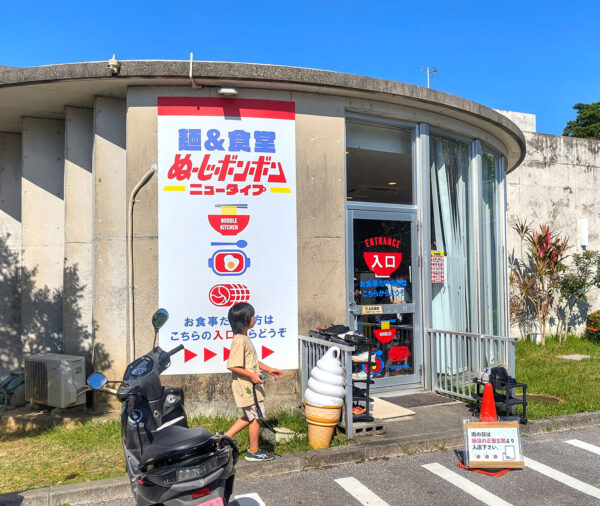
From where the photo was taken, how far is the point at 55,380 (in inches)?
255

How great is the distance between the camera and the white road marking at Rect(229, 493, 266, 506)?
4082mm

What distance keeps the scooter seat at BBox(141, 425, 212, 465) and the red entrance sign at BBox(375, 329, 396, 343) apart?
4334mm

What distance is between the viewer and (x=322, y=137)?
6766mm

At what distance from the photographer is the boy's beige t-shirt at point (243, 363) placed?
15.0 feet

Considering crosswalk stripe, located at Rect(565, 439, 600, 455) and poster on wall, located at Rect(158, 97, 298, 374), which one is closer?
crosswalk stripe, located at Rect(565, 439, 600, 455)

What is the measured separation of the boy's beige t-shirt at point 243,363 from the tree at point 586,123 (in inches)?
1395

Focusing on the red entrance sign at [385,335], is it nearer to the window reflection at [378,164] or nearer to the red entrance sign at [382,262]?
the red entrance sign at [382,262]

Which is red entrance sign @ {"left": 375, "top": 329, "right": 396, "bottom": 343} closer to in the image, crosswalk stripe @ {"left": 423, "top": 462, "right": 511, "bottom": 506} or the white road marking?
crosswalk stripe @ {"left": 423, "top": 462, "right": 511, "bottom": 506}

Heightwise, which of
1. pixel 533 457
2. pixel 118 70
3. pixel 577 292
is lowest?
pixel 533 457

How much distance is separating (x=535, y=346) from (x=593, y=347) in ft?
4.63

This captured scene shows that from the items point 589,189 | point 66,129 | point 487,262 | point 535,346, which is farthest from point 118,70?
point 589,189

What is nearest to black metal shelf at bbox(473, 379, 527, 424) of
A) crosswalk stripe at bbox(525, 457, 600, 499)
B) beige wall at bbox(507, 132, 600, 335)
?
crosswalk stripe at bbox(525, 457, 600, 499)

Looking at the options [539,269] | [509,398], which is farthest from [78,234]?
[539,269]

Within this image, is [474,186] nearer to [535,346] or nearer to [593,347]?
[535,346]
